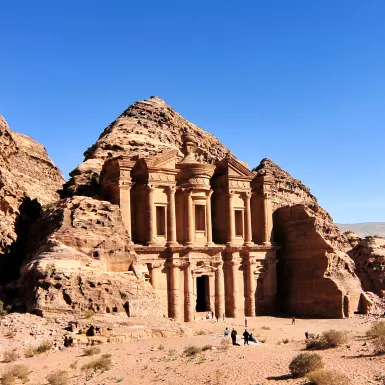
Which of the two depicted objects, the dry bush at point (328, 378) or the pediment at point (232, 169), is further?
the pediment at point (232, 169)

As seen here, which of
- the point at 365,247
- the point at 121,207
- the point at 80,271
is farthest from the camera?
the point at 365,247

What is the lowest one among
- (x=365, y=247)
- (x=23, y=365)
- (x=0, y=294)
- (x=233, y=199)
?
(x=23, y=365)

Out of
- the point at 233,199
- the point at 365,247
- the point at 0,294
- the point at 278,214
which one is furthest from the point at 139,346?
the point at 365,247

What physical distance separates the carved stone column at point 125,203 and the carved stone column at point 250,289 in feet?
31.2

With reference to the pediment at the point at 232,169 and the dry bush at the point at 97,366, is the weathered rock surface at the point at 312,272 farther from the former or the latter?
the dry bush at the point at 97,366

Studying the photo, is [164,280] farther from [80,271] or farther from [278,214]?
[278,214]

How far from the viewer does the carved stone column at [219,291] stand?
36.0m

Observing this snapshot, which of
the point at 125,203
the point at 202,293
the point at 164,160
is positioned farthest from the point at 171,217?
the point at 202,293

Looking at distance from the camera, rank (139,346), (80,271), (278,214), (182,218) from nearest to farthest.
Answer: (139,346), (80,271), (182,218), (278,214)

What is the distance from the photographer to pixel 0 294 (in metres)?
25.9

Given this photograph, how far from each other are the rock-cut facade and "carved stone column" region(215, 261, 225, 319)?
0.07 metres

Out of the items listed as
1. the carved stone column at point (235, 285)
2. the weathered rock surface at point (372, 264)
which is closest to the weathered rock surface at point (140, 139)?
the carved stone column at point (235, 285)

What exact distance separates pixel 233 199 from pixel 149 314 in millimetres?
15508

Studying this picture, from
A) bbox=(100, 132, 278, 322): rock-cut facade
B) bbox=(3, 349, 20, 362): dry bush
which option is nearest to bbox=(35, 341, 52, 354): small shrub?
bbox=(3, 349, 20, 362): dry bush
